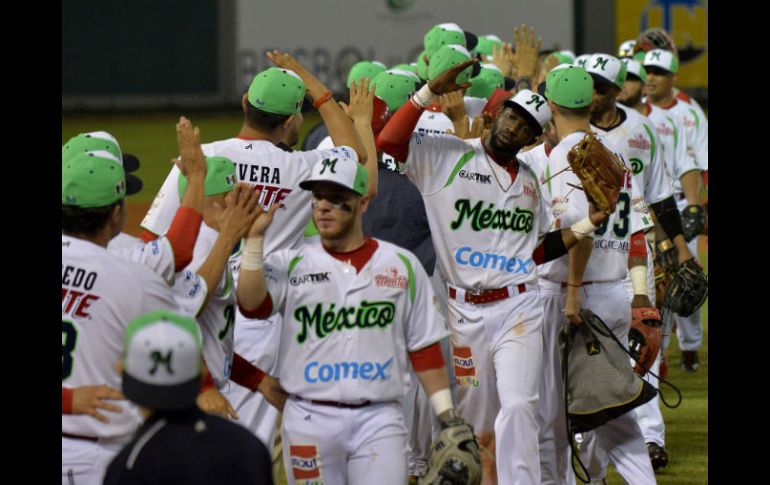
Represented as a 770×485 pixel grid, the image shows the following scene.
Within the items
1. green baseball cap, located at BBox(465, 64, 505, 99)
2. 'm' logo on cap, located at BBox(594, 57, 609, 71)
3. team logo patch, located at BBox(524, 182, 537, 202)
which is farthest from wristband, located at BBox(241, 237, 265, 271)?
A: green baseball cap, located at BBox(465, 64, 505, 99)

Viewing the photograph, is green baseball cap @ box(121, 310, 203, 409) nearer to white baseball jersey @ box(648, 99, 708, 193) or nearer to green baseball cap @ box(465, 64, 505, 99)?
green baseball cap @ box(465, 64, 505, 99)

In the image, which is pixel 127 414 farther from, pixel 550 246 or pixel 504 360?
pixel 550 246

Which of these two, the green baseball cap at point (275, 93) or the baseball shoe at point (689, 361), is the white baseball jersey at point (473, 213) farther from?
the baseball shoe at point (689, 361)

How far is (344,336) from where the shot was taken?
5543 millimetres

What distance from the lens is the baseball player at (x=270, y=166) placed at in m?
6.46

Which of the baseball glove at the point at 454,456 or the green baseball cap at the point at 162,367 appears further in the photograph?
the baseball glove at the point at 454,456

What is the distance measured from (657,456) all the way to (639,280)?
4.29 feet

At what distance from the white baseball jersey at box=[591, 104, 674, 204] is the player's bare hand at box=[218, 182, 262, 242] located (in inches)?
140

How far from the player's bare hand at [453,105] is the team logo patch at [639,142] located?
1224 mm

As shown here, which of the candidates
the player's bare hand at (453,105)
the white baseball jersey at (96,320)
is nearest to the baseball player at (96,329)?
the white baseball jersey at (96,320)

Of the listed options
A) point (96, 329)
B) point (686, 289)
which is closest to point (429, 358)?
point (96, 329)
